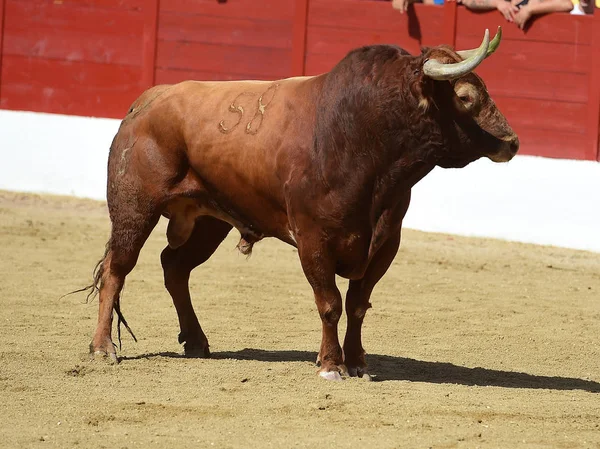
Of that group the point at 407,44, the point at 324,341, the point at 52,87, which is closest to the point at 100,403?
the point at 324,341

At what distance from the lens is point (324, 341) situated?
555cm

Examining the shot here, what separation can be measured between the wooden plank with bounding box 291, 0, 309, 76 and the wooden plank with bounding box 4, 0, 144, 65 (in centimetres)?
158

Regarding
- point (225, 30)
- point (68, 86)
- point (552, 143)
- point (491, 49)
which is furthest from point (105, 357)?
point (68, 86)

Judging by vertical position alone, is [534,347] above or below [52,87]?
below

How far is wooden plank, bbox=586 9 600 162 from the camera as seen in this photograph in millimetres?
10732

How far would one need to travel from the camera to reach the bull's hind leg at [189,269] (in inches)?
240

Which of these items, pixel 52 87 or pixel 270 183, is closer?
pixel 270 183

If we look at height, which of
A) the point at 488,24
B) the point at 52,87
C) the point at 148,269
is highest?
the point at 488,24

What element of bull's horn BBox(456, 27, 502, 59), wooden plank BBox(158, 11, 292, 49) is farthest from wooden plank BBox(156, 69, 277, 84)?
bull's horn BBox(456, 27, 502, 59)

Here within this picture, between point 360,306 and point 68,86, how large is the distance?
730 centimetres

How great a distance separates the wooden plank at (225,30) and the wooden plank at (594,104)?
2855 mm

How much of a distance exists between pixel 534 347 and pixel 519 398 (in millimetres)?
1506

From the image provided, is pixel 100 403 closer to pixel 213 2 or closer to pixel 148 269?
pixel 148 269

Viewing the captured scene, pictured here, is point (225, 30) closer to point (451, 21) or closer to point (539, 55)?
point (451, 21)
